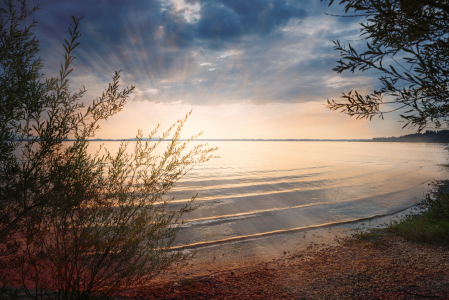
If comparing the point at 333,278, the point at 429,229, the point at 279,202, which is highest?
the point at 429,229

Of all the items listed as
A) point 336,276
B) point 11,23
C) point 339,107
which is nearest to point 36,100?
point 11,23

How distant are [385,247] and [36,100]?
10212 mm

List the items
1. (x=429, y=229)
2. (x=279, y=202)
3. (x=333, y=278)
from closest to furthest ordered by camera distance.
→ (x=333, y=278) < (x=429, y=229) < (x=279, y=202)

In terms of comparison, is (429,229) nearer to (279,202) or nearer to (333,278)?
(333,278)

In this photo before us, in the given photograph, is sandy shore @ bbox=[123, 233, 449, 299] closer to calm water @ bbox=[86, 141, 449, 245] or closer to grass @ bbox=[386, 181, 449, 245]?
grass @ bbox=[386, 181, 449, 245]

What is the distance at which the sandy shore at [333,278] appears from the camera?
4887 mm

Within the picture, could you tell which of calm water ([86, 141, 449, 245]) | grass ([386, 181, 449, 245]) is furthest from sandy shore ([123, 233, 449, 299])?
calm water ([86, 141, 449, 245])

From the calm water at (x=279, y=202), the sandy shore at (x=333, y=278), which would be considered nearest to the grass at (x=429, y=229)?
the sandy shore at (x=333, y=278)

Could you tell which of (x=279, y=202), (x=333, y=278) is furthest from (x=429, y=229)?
(x=279, y=202)

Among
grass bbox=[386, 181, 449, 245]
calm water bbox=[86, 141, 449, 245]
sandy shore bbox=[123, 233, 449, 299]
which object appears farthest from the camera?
calm water bbox=[86, 141, 449, 245]

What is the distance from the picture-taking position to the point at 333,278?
5656 mm

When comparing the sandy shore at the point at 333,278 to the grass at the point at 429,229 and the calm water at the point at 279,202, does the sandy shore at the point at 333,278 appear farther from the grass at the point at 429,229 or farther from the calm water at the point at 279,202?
the calm water at the point at 279,202

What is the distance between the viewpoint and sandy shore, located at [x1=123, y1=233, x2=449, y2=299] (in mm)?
4887

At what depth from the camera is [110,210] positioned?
4344mm
